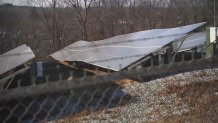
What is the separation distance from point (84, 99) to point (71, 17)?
17.5ft

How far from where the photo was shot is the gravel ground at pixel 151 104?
20.8 ft

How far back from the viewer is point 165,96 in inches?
295

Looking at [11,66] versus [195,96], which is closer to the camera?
[195,96]

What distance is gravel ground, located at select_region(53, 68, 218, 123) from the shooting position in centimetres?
635

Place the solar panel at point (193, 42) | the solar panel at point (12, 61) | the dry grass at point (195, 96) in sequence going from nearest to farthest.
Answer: the dry grass at point (195, 96) → the solar panel at point (12, 61) → the solar panel at point (193, 42)

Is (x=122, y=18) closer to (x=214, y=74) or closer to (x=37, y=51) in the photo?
(x=37, y=51)

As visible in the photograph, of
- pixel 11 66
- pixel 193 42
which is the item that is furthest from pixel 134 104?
pixel 193 42

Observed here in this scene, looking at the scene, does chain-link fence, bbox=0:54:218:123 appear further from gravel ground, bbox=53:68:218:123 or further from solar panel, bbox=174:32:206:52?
solar panel, bbox=174:32:206:52

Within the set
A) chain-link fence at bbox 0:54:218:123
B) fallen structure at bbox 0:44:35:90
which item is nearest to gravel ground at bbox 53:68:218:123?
chain-link fence at bbox 0:54:218:123

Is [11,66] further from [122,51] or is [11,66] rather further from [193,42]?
[193,42]

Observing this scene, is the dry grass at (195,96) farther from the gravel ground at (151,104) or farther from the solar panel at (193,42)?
the solar panel at (193,42)

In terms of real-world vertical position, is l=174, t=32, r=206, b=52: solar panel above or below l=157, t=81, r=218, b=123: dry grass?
above

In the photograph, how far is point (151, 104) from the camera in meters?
7.13

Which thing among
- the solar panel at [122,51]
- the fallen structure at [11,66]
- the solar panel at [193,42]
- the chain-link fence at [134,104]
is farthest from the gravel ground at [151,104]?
the solar panel at [193,42]
